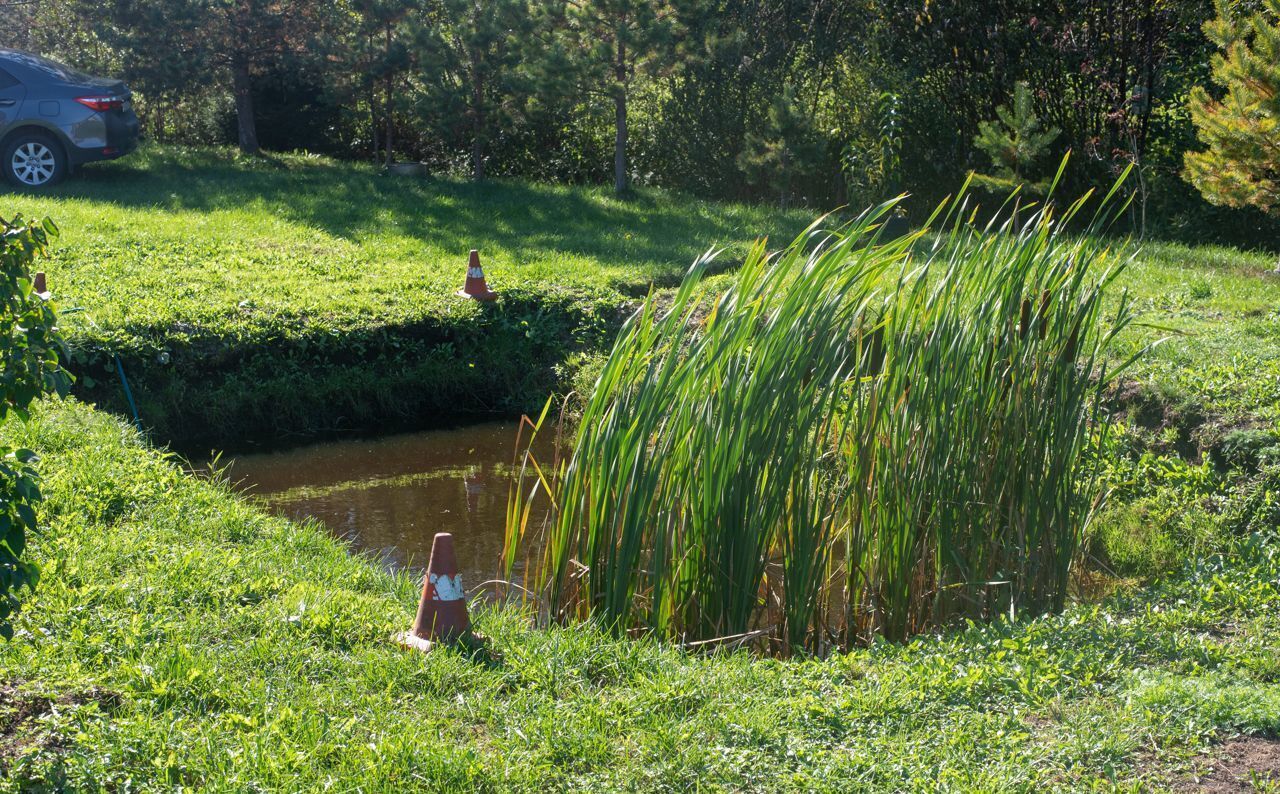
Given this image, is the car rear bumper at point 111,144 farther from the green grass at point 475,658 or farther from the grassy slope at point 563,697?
the grassy slope at point 563,697

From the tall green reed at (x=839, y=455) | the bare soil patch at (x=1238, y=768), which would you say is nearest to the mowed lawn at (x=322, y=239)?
the tall green reed at (x=839, y=455)

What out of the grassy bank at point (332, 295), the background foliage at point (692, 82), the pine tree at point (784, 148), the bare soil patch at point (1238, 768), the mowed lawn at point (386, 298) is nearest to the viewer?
the bare soil patch at point (1238, 768)

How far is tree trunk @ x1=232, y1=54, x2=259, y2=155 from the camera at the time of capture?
50.0 feet

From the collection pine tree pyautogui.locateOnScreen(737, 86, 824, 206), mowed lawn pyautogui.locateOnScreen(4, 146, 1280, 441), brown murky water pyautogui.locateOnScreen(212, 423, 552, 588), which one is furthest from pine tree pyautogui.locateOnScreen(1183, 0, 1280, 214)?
brown murky water pyautogui.locateOnScreen(212, 423, 552, 588)

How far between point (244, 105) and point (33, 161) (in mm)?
3246

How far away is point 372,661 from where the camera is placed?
3.78 m

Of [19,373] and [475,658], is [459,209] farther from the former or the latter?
[19,373]

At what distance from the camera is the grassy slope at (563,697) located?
123 inches

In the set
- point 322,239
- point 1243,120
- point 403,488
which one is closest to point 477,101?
point 322,239

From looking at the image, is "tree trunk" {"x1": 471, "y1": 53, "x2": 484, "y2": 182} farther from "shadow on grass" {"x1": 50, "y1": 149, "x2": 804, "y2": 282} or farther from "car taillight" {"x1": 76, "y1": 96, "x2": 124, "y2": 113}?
"car taillight" {"x1": 76, "y1": 96, "x2": 124, "y2": 113}

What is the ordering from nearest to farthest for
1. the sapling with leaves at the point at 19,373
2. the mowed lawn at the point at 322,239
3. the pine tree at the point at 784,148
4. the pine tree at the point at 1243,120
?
the sapling with leaves at the point at 19,373 → the pine tree at the point at 1243,120 → the mowed lawn at the point at 322,239 → the pine tree at the point at 784,148

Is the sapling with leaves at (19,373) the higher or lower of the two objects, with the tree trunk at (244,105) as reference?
lower

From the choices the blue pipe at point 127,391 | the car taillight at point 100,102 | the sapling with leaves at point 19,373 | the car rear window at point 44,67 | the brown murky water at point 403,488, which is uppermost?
the car rear window at point 44,67

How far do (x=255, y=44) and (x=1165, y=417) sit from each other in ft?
39.4
